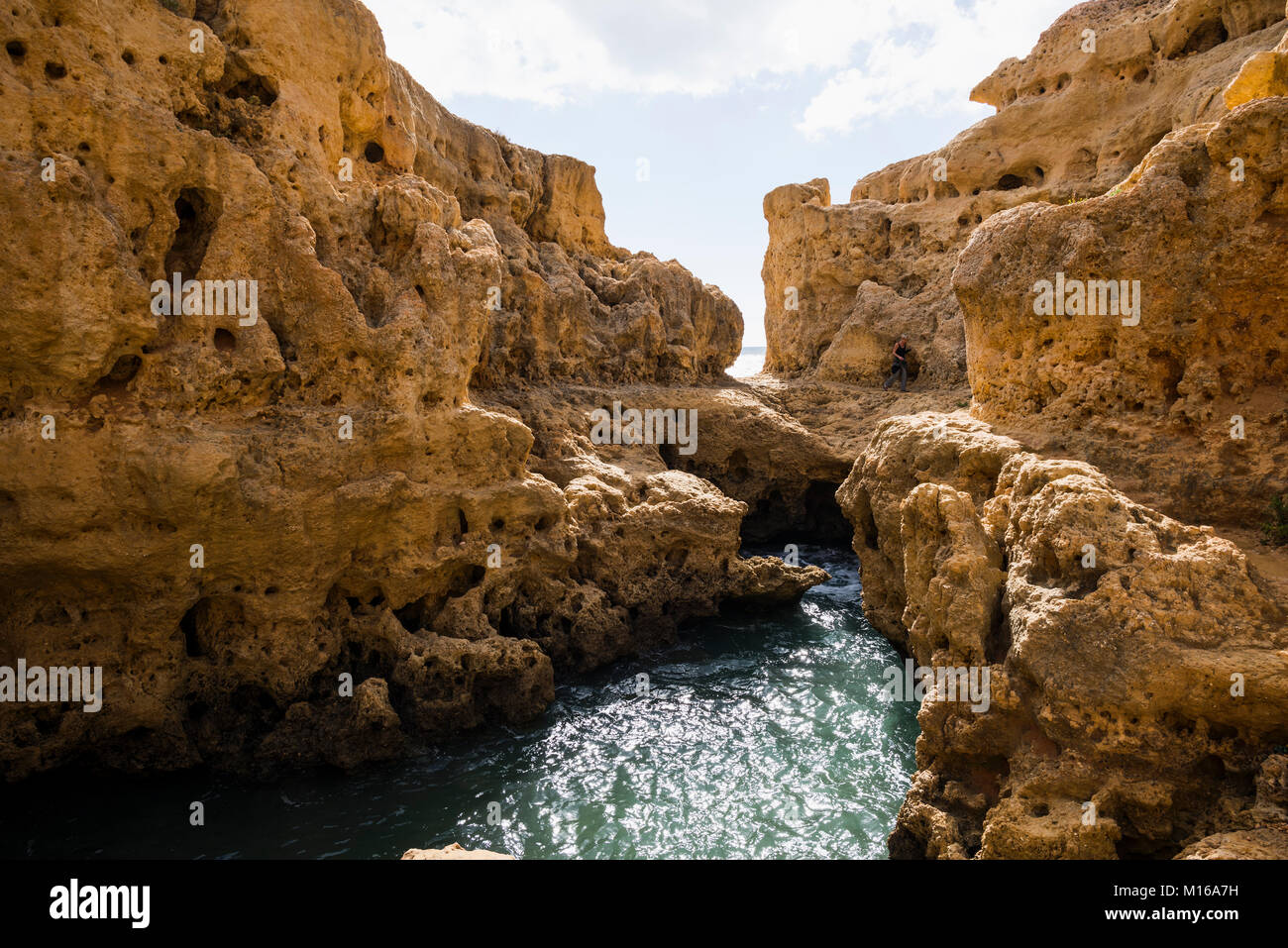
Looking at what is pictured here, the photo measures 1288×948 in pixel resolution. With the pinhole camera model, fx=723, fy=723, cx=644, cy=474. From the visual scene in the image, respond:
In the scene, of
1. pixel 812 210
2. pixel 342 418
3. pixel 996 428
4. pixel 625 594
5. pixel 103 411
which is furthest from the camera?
pixel 812 210

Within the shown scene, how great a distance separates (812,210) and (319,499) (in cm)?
1963

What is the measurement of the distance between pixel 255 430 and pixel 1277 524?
419 inches

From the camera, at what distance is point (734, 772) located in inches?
360

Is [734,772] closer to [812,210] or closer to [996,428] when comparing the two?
[996,428]

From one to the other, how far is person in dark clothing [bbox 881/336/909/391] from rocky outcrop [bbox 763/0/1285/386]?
1.39ft

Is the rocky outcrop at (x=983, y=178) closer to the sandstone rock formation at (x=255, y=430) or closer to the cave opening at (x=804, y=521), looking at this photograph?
the cave opening at (x=804, y=521)

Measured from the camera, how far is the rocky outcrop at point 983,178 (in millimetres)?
17781

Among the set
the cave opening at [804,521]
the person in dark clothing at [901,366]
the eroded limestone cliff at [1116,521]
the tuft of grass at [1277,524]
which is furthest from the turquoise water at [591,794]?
the person in dark clothing at [901,366]

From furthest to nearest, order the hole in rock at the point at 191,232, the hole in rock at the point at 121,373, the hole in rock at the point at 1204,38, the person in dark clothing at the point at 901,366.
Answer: the person in dark clothing at the point at 901,366 → the hole in rock at the point at 1204,38 → the hole in rock at the point at 191,232 → the hole in rock at the point at 121,373

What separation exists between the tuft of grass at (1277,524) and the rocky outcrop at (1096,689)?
1.10 metres

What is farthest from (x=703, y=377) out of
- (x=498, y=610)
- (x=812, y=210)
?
(x=498, y=610)

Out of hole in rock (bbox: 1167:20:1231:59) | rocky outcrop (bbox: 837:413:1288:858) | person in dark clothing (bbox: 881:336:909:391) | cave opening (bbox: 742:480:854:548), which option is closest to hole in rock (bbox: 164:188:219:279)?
rocky outcrop (bbox: 837:413:1288:858)

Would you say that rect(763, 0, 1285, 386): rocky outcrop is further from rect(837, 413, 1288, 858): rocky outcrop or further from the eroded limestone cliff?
rect(837, 413, 1288, 858): rocky outcrop
